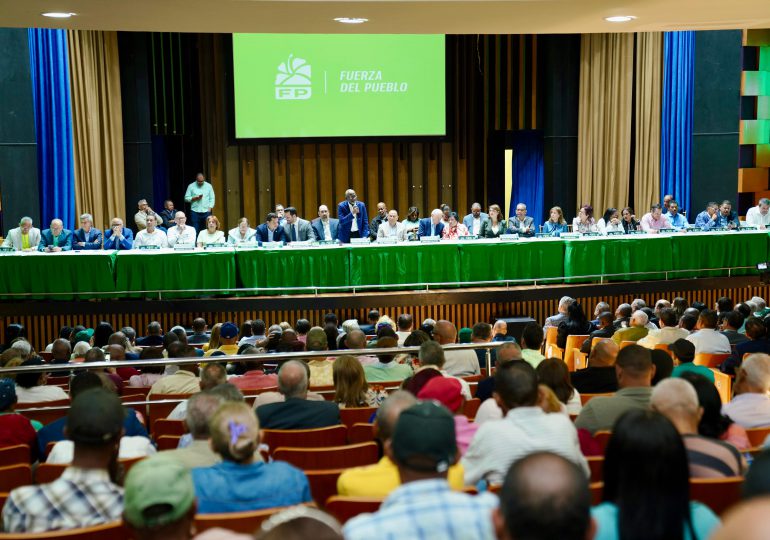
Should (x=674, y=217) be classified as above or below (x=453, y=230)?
above

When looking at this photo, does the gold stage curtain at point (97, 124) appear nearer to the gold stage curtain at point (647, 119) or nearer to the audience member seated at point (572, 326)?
the audience member seated at point (572, 326)

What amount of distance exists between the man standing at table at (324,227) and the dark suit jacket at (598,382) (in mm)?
7271

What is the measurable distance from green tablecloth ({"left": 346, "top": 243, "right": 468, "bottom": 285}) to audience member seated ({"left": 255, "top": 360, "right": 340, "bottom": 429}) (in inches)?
242

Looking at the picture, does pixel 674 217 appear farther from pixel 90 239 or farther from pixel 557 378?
pixel 557 378

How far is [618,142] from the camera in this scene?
15.6 m

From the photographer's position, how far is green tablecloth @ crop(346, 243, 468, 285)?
10.6m

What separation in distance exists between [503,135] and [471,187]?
1.11 meters

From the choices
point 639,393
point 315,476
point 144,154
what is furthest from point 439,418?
point 144,154

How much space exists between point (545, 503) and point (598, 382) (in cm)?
375

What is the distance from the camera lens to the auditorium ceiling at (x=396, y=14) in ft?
22.7

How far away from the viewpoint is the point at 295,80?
15.1m

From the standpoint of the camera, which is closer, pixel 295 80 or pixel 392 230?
pixel 392 230

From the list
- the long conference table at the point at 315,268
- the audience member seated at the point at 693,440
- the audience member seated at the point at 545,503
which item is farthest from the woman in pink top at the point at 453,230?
the audience member seated at the point at 545,503

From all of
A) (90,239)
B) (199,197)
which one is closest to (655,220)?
(199,197)
